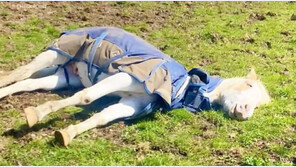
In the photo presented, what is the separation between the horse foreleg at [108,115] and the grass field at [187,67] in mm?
116

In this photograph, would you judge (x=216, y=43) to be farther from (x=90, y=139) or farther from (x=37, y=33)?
(x=90, y=139)

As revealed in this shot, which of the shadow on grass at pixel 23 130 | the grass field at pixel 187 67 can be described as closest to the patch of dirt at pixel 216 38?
the grass field at pixel 187 67

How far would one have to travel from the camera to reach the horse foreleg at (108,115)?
6.78m

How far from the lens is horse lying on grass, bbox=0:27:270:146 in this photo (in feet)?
24.7

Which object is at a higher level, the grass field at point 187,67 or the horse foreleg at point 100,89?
the horse foreleg at point 100,89

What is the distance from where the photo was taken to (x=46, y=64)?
840 cm

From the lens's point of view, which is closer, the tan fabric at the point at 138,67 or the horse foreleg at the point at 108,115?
the horse foreleg at the point at 108,115

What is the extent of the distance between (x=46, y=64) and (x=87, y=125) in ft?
5.44

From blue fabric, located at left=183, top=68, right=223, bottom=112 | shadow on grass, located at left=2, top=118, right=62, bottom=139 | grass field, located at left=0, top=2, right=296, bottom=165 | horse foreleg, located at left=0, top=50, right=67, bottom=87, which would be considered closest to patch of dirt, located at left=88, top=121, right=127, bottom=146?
grass field, located at left=0, top=2, right=296, bottom=165

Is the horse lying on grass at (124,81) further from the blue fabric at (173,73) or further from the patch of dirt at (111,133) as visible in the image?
the patch of dirt at (111,133)

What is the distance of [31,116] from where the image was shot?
22.2ft

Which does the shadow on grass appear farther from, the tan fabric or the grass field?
the tan fabric

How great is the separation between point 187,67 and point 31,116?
4.17 metres

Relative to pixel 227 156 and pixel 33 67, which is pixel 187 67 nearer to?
pixel 33 67
